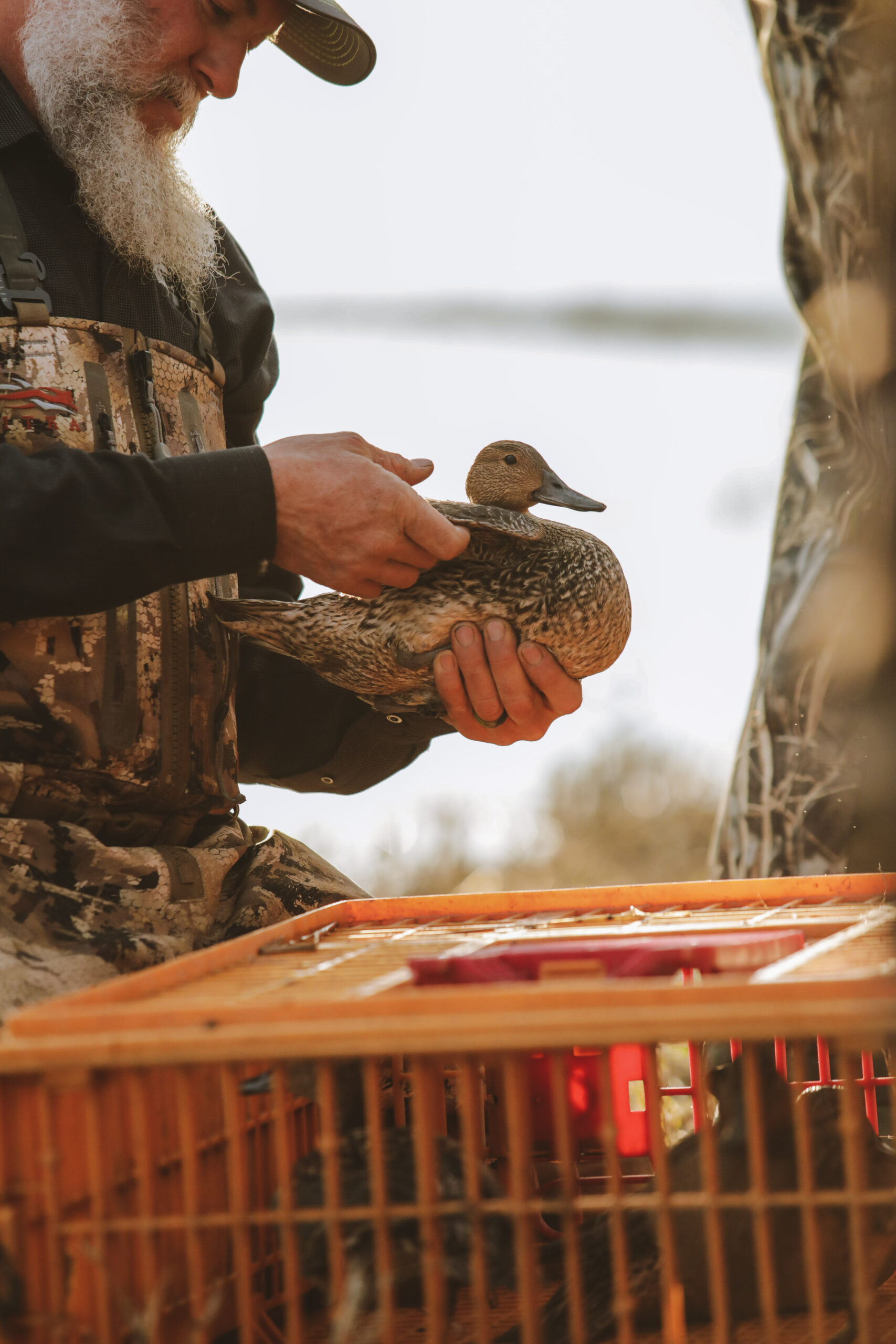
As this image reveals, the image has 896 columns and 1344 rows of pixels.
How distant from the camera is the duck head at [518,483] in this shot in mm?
1854

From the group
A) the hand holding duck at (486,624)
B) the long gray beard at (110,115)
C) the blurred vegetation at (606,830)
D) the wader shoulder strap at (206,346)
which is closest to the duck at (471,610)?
the hand holding duck at (486,624)

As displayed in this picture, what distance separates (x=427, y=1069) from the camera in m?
0.85

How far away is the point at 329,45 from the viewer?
228 centimetres

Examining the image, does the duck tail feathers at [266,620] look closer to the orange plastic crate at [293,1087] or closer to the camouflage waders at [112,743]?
the camouflage waders at [112,743]

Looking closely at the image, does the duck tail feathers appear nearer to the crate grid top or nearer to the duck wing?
the duck wing

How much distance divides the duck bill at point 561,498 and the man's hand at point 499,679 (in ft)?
0.93

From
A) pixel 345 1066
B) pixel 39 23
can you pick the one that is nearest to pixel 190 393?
pixel 39 23

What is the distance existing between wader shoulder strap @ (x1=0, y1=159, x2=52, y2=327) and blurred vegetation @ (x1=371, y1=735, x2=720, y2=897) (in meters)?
5.03

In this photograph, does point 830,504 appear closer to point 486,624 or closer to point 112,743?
point 486,624

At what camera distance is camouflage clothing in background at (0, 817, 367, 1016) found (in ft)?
4.83

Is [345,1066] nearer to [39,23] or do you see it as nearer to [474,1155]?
[474,1155]

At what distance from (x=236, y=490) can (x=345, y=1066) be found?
715mm

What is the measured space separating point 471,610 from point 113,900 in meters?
0.62

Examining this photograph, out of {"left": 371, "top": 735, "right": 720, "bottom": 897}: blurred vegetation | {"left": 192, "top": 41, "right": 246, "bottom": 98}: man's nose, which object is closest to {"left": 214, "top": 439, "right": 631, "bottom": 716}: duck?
A: {"left": 192, "top": 41, "right": 246, "bottom": 98}: man's nose
